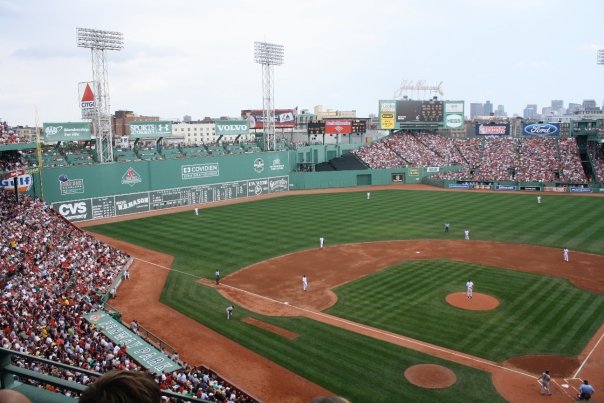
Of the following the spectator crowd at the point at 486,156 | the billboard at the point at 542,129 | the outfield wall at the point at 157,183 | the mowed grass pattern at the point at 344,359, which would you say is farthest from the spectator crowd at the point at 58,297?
the billboard at the point at 542,129

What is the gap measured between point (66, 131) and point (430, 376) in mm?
41859

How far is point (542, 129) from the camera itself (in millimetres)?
73312

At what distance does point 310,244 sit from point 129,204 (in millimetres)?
23048

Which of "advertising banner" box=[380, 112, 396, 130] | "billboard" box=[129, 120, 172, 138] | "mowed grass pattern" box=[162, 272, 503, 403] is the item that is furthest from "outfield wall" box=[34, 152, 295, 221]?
"mowed grass pattern" box=[162, 272, 503, 403]

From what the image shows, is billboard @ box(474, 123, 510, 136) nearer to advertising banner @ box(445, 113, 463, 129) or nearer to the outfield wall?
advertising banner @ box(445, 113, 463, 129)

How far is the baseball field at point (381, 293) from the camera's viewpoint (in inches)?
744

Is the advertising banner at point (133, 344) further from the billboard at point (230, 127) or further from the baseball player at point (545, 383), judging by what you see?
the billboard at point (230, 127)

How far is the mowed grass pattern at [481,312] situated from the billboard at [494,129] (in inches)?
2070

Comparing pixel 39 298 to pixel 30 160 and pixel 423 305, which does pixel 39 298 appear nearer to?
pixel 423 305

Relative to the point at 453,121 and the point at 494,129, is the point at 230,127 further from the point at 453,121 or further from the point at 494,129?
the point at 494,129

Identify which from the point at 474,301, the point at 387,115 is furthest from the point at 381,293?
the point at 387,115

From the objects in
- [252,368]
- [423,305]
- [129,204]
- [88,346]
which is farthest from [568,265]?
[129,204]

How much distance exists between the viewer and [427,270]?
3061 centimetres

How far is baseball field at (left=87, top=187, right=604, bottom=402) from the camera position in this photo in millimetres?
18906
